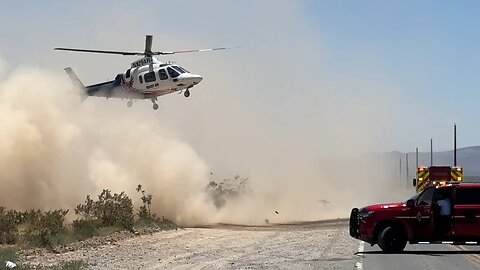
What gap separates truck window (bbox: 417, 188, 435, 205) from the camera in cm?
2241

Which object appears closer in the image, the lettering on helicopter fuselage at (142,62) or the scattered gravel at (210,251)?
the scattered gravel at (210,251)

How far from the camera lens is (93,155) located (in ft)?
146

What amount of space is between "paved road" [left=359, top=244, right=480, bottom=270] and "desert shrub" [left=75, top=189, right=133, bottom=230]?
34.6 feet

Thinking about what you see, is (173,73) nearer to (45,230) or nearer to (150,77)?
(150,77)

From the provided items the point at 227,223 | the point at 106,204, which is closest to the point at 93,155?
the point at 227,223

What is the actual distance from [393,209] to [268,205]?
1224 inches

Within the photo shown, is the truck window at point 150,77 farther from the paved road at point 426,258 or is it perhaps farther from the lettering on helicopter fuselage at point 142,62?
the paved road at point 426,258

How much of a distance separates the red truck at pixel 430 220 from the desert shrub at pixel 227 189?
24493 millimetres

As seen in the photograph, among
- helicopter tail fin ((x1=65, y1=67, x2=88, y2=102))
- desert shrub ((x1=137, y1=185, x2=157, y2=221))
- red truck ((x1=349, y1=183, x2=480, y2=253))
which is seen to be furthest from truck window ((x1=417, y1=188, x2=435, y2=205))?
helicopter tail fin ((x1=65, y1=67, x2=88, y2=102))

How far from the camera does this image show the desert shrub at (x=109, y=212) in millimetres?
31734

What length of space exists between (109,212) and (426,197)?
1396 cm

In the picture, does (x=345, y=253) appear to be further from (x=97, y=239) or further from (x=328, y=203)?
(x=328, y=203)

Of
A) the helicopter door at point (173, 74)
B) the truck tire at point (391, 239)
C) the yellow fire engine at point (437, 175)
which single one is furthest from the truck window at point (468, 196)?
the helicopter door at point (173, 74)

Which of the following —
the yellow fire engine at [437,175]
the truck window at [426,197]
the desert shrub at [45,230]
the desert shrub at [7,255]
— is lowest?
the desert shrub at [7,255]
